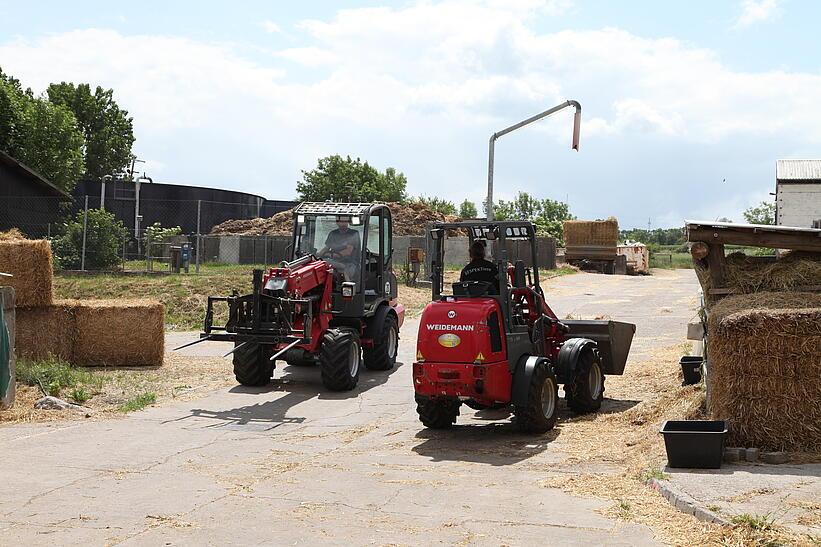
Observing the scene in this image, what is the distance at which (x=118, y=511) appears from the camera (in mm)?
8047

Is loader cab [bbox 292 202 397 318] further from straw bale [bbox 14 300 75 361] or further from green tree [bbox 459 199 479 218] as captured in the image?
green tree [bbox 459 199 479 218]

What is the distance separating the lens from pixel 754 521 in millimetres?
7012

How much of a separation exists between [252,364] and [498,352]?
5.10 m

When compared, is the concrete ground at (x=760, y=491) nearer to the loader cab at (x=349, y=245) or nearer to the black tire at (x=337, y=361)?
the black tire at (x=337, y=361)

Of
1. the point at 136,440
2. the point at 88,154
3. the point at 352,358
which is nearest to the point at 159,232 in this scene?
the point at 88,154

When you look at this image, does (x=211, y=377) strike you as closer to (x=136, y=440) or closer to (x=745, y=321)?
(x=136, y=440)

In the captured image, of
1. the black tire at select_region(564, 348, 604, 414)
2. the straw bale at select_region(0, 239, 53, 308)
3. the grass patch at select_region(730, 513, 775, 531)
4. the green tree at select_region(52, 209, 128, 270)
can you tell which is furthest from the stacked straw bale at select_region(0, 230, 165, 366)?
the green tree at select_region(52, 209, 128, 270)

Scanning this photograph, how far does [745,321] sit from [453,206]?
256 feet

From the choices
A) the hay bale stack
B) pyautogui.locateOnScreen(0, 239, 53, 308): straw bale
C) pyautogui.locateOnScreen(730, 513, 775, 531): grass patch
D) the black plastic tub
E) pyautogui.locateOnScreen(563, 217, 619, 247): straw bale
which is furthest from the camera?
pyautogui.locateOnScreen(563, 217, 619, 247): straw bale

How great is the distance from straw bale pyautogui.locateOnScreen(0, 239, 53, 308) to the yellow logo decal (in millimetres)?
7948

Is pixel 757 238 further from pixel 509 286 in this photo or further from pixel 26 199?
pixel 26 199

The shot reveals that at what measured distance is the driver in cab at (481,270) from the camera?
1191cm

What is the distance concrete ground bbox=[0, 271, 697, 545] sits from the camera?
7.39 metres

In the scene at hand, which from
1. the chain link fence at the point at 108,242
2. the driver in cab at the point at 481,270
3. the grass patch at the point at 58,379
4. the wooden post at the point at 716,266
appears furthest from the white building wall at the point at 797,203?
the grass patch at the point at 58,379
